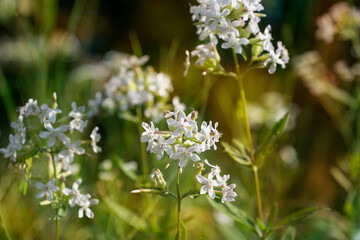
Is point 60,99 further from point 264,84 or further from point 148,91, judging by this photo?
point 264,84

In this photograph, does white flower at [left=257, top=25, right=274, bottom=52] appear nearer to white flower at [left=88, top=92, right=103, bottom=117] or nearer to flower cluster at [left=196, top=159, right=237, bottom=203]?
flower cluster at [left=196, top=159, right=237, bottom=203]

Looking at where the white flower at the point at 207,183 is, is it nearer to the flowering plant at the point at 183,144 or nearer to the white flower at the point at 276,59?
the flowering plant at the point at 183,144

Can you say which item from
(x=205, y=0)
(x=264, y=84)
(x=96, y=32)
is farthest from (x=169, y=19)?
(x=205, y=0)

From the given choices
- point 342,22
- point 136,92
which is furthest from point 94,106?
point 342,22

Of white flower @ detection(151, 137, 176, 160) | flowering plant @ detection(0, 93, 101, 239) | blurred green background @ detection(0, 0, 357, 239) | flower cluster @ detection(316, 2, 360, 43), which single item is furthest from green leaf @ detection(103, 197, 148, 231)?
flower cluster @ detection(316, 2, 360, 43)

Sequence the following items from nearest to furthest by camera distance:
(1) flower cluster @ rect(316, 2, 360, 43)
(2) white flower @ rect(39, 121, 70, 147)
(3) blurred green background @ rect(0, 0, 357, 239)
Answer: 1. (2) white flower @ rect(39, 121, 70, 147)
2. (3) blurred green background @ rect(0, 0, 357, 239)
3. (1) flower cluster @ rect(316, 2, 360, 43)

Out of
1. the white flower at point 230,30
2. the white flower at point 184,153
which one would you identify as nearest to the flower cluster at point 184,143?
the white flower at point 184,153

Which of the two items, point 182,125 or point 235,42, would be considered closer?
point 182,125

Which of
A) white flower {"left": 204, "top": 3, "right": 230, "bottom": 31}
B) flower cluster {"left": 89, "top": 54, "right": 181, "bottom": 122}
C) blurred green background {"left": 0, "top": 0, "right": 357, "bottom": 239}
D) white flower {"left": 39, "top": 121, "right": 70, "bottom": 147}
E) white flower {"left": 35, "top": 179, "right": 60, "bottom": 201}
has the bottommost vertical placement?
blurred green background {"left": 0, "top": 0, "right": 357, "bottom": 239}

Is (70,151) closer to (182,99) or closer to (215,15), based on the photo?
(215,15)
